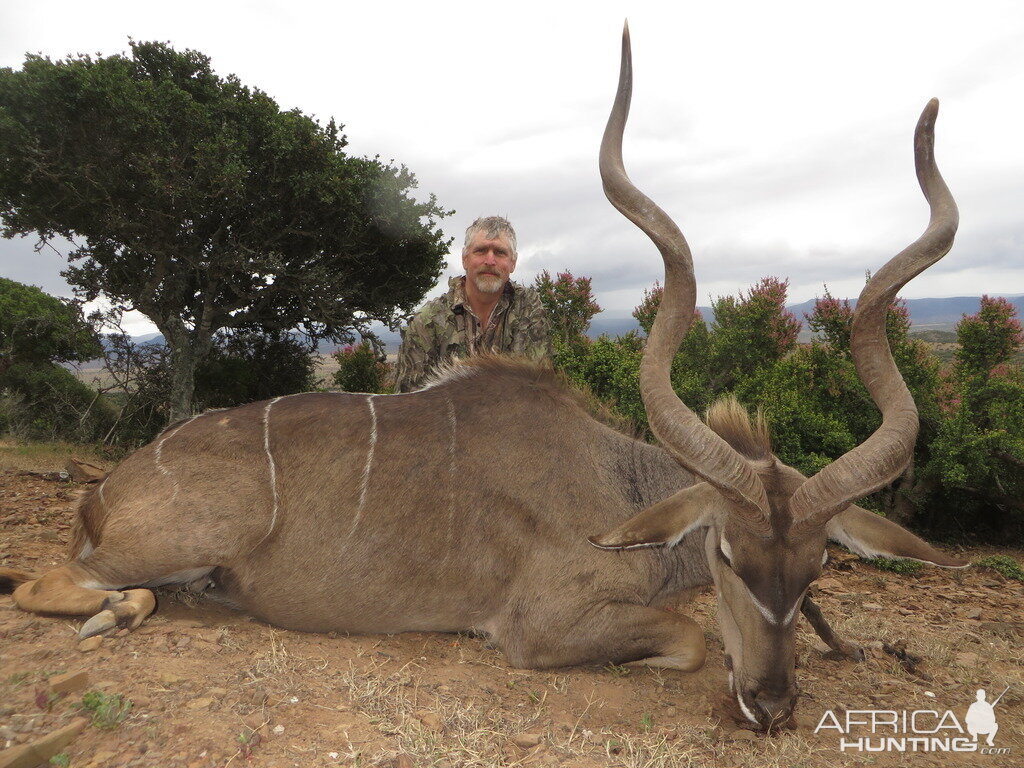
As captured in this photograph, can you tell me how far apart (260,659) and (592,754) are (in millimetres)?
1453

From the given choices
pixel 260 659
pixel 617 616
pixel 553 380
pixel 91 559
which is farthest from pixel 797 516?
pixel 91 559


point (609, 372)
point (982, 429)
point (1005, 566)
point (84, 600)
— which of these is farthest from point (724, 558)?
point (982, 429)

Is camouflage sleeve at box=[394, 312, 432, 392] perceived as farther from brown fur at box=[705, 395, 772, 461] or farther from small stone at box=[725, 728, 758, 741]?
small stone at box=[725, 728, 758, 741]

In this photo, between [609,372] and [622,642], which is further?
[609,372]

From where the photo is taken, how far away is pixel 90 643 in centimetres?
292

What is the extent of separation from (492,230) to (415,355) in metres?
1.25

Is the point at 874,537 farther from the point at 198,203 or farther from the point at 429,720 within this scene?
the point at 198,203

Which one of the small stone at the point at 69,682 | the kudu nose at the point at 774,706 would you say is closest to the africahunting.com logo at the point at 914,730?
the kudu nose at the point at 774,706

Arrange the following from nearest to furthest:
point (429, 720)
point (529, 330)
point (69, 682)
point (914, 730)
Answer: point (69, 682), point (429, 720), point (914, 730), point (529, 330)

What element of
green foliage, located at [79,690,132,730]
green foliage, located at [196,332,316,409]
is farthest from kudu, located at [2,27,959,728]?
green foliage, located at [196,332,316,409]

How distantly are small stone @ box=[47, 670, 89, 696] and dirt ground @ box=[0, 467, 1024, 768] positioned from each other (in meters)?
0.03

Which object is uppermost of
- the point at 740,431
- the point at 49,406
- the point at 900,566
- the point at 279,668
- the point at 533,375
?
the point at 533,375

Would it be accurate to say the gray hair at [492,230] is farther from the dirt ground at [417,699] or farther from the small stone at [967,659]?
the small stone at [967,659]

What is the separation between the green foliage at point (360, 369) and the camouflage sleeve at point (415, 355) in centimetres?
674
